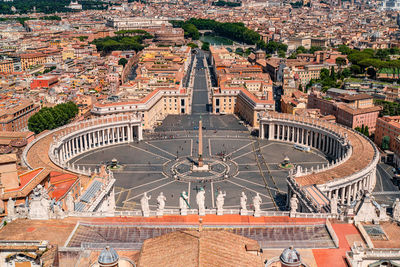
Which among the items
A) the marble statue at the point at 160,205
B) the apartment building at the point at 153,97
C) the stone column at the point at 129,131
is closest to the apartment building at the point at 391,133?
the apartment building at the point at 153,97

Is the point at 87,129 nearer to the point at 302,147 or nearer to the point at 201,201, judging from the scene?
the point at 302,147

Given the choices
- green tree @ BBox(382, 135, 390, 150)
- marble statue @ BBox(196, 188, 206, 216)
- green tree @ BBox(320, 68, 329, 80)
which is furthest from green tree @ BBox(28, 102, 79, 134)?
green tree @ BBox(320, 68, 329, 80)

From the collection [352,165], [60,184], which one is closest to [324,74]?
[352,165]

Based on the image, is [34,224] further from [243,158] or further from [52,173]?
[243,158]

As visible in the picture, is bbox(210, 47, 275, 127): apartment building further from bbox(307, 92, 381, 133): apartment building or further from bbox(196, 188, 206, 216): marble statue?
bbox(196, 188, 206, 216): marble statue

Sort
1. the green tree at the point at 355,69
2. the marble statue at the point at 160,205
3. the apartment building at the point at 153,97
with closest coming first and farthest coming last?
the marble statue at the point at 160,205, the apartment building at the point at 153,97, the green tree at the point at 355,69

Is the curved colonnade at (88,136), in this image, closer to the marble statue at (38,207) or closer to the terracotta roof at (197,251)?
the marble statue at (38,207)

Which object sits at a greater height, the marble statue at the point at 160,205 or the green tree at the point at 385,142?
the marble statue at the point at 160,205

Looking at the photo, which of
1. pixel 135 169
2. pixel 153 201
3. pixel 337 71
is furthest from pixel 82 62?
pixel 153 201
